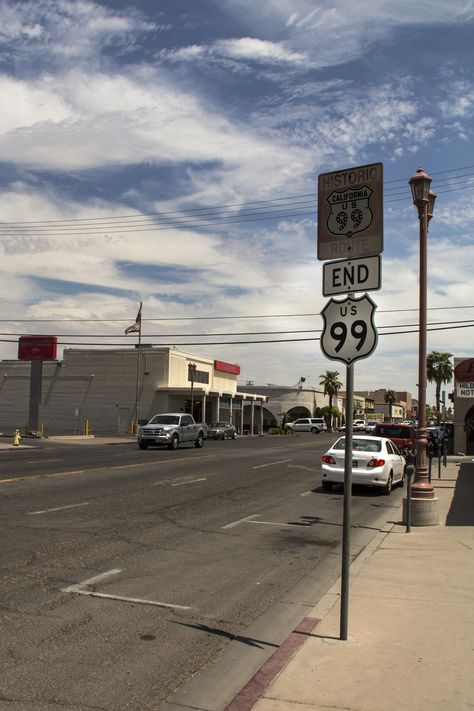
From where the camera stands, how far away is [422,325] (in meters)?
12.4

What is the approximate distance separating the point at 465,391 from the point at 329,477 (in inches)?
635

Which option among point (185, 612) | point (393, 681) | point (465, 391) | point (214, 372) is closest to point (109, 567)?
point (185, 612)

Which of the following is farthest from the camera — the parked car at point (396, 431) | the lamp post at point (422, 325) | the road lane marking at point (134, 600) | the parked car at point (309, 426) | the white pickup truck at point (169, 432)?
the parked car at point (309, 426)

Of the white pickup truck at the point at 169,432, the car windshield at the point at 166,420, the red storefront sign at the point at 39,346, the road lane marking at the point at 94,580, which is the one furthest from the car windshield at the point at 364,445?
the red storefront sign at the point at 39,346

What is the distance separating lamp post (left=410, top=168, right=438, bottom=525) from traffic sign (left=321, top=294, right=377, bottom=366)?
6.62m

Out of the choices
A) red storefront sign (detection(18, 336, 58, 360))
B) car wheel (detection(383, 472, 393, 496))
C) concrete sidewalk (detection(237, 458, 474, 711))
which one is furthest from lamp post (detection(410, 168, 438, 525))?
red storefront sign (detection(18, 336, 58, 360))

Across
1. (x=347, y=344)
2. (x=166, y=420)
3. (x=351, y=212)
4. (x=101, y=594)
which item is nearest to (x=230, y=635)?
(x=101, y=594)

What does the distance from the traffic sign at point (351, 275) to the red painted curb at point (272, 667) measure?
2.80 meters

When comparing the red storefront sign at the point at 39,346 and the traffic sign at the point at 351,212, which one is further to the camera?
the red storefront sign at the point at 39,346

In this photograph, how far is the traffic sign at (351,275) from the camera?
5.34 metres

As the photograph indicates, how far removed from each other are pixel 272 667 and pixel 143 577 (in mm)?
2938

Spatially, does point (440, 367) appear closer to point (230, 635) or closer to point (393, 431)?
point (393, 431)

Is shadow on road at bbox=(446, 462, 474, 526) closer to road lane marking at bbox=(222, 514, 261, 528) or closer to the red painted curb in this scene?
road lane marking at bbox=(222, 514, 261, 528)

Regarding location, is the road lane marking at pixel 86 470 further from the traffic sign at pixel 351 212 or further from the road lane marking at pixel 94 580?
the traffic sign at pixel 351 212
